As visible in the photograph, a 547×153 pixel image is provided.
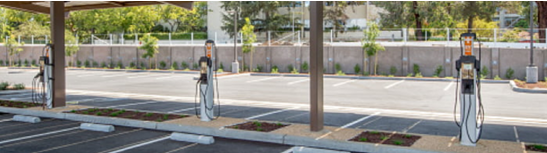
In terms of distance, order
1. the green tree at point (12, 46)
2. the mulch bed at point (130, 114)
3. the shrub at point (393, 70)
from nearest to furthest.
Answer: the mulch bed at point (130, 114) < the shrub at point (393, 70) < the green tree at point (12, 46)

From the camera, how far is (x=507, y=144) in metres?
8.20

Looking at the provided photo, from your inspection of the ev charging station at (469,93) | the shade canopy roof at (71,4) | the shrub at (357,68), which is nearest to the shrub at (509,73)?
the shrub at (357,68)

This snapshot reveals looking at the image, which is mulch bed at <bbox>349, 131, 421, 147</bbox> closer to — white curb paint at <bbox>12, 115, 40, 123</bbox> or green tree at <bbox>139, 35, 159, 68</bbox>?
white curb paint at <bbox>12, 115, 40, 123</bbox>

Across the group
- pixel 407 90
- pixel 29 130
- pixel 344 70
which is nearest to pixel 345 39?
pixel 344 70

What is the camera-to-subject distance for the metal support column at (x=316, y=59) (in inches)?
367

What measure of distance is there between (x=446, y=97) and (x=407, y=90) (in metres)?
2.77

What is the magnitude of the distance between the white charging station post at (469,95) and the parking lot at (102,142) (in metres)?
2.97

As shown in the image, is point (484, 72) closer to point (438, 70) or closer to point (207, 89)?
point (438, 70)

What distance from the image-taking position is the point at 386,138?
351 inches

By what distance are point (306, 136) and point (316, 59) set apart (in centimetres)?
145

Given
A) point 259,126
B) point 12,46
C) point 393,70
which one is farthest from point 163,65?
point 259,126

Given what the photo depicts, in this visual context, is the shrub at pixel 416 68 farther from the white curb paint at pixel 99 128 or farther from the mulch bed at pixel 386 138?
the white curb paint at pixel 99 128

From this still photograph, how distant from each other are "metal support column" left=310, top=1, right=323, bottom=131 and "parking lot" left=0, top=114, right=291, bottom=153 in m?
0.98

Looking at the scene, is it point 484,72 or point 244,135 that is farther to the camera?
point 484,72
